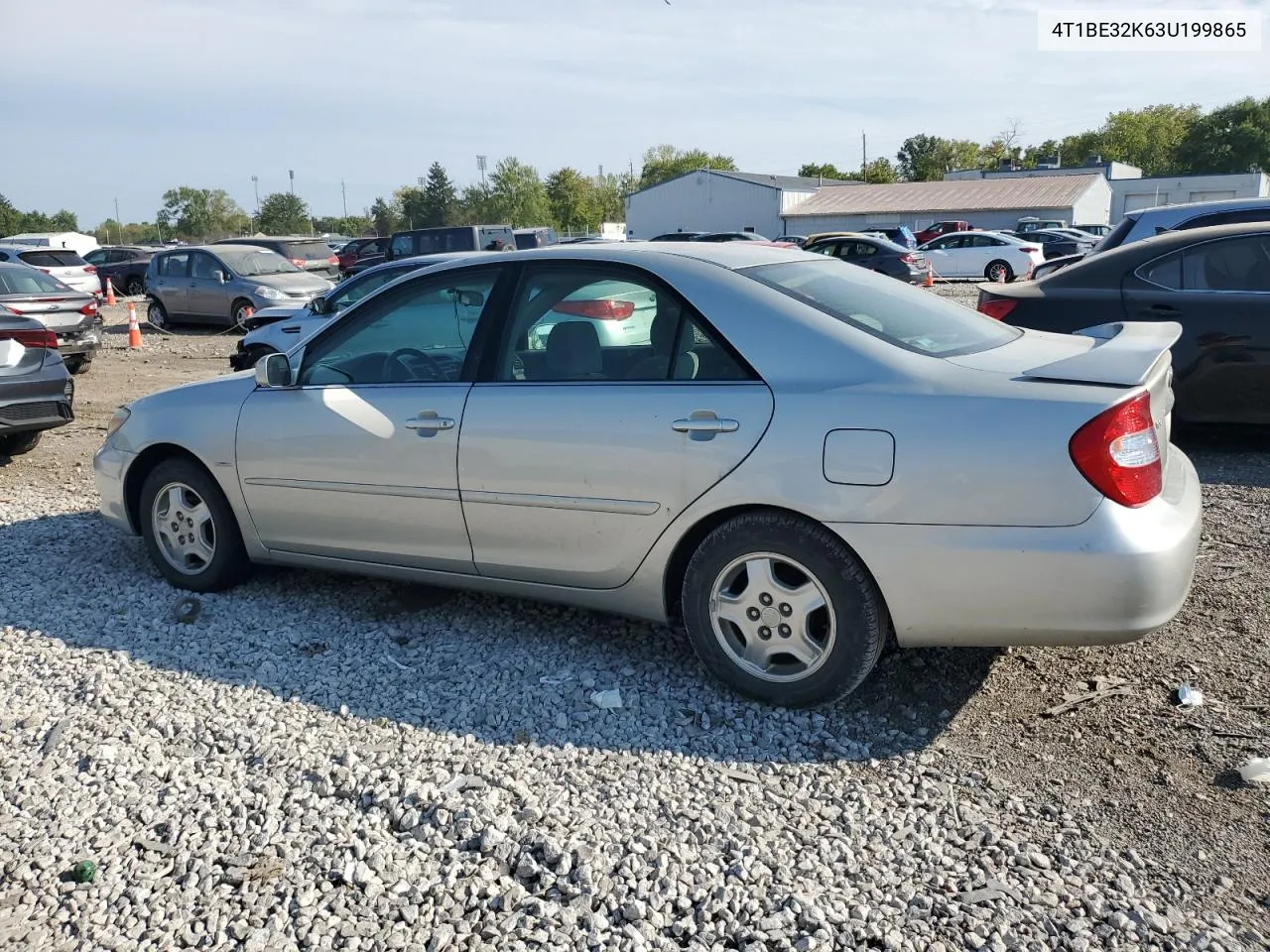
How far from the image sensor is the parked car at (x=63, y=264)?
75.8 ft

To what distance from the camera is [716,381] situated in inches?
145

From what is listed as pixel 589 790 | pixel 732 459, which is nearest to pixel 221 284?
pixel 732 459

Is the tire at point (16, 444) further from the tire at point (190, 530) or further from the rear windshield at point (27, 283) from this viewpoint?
the rear windshield at point (27, 283)

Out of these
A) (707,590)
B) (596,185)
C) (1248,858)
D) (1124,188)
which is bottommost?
(1248,858)

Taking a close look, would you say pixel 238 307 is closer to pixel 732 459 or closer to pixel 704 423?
pixel 704 423

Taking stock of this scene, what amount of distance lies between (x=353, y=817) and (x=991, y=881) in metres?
1.80

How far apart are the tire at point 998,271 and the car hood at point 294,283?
18508 millimetres

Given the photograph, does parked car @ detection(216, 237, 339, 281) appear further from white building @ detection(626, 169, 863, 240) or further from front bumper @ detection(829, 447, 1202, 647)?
white building @ detection(626, 169, 863, 240)

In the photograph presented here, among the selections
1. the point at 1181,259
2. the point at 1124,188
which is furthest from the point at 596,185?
the point at 1181,259

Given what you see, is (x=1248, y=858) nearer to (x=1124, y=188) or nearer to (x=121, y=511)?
(x=121, y=511)

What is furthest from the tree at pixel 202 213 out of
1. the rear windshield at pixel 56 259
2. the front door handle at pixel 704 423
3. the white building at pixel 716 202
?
the front door handle at pixel 704 423

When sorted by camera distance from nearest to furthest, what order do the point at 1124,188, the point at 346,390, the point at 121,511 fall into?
the point at 346,390 → the point at 121,511 → the point at 1124,188

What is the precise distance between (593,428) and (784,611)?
94 centimetres

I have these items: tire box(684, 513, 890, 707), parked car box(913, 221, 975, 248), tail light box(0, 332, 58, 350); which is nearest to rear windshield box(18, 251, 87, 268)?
tail light box(0, 332, 58, 350)
